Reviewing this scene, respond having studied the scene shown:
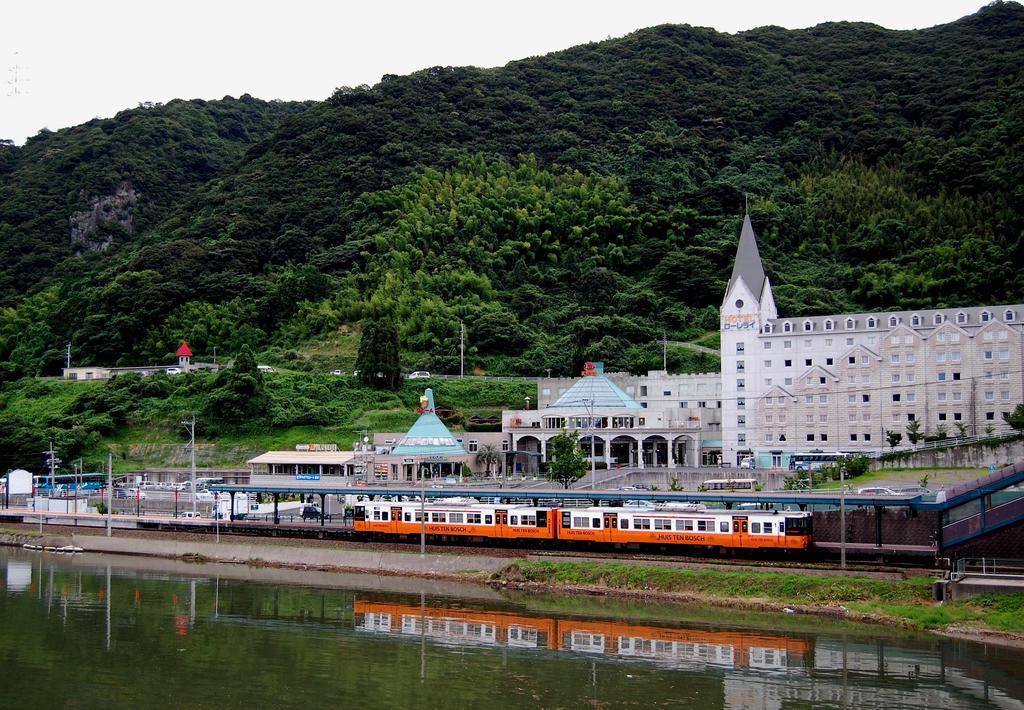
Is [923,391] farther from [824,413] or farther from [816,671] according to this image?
[816,671]

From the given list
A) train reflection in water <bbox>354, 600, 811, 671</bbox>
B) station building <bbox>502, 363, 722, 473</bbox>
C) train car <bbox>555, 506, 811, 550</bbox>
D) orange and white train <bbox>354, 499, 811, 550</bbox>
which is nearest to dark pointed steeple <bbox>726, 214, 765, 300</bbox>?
station building <bbox>502, 363, 722, 473</bbox>

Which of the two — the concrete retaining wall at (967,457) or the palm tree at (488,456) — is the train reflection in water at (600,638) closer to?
the concrete retaining wall at (967,457)

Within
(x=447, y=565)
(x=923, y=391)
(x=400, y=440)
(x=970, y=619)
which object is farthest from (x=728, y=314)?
(x=970, y=619)

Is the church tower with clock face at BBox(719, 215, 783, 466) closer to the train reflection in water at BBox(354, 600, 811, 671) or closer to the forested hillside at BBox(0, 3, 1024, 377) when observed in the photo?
the forested hillside at BBox(0, 3, 1024, 377)

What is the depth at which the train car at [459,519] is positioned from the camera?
53.6 m

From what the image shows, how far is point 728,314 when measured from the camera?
80562mm

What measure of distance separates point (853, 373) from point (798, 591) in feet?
112

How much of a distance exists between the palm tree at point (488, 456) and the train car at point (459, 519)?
77.8 ft

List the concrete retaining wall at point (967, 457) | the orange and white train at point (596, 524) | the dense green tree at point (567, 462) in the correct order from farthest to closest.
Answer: the dense green tree at point (567, 462)
the concrete retaining wall at point (967, 457)
the orange and white train at point (596, 524)

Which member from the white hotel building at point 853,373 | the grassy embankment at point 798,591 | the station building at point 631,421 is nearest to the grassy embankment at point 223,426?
the station building at point 631,421

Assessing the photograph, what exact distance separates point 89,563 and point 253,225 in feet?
291

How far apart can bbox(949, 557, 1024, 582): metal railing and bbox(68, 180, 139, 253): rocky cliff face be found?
5911 inches

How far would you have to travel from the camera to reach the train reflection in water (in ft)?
119

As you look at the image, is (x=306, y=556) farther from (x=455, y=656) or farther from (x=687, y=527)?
(x=455, y=656)
